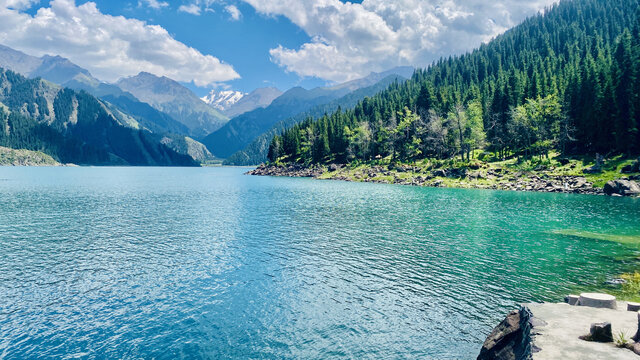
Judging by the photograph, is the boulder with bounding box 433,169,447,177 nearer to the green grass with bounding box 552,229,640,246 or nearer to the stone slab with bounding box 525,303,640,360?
the green grass with bounding box 552,229,640,246

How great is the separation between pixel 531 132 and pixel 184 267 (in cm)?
12762

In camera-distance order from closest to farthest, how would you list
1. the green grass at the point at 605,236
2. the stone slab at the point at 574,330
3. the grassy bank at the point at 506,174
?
the stone slab at the point at 574,330 < the green grass at the point at 605,236 < the grassy bank at the point at 506,174

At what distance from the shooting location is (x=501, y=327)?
1614 cm

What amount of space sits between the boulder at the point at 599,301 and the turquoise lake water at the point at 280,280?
497 cm

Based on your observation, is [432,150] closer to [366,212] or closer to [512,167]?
[512,167]

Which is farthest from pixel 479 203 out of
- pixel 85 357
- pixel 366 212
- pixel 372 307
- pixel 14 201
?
pixel 14 201

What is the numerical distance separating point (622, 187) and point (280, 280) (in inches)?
3534

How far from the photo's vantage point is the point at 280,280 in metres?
27.6

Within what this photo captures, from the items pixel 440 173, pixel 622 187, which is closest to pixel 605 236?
pixel 622 187

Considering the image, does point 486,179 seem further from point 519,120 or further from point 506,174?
point 519,120

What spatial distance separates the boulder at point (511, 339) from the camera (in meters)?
13.9

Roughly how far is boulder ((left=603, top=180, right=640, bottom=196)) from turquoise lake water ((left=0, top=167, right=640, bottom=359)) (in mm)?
28866

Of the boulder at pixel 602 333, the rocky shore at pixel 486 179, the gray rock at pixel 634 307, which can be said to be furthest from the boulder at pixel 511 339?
the rocky shore at pixel 486 179

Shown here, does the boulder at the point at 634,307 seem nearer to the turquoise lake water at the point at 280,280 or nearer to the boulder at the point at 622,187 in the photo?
the turquoise lake water at the point at 280,280
